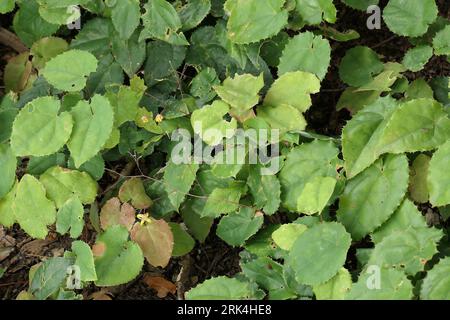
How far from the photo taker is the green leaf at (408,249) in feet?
4.75

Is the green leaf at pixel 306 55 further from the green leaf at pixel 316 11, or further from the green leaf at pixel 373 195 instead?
the green leaf at pixel 373 195

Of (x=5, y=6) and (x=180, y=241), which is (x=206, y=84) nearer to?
(x=180, y=241)

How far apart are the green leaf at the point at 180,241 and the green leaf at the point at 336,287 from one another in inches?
17.1

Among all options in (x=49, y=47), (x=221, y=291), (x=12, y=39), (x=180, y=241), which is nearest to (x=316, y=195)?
(x=221, y=291)

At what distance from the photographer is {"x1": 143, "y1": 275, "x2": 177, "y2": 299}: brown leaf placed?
1.91m

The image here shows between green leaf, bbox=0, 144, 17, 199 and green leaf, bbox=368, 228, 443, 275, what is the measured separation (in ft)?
3.46

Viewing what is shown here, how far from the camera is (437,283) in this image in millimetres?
1400

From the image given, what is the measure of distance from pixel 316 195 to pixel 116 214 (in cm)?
58

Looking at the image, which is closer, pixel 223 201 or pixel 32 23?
pixel 223 201

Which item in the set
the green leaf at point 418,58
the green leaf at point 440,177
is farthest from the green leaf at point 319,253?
the green leaf at point 418,58
